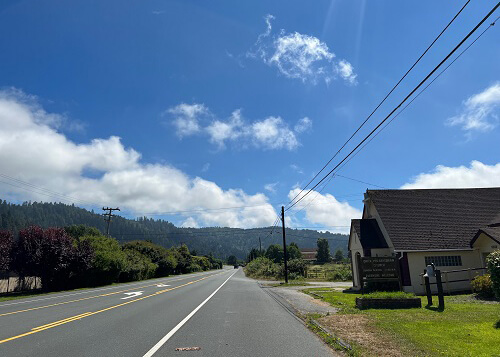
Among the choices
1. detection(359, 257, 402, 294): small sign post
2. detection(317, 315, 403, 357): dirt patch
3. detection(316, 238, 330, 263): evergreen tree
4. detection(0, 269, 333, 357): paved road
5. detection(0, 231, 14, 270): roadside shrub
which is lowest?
detection(0, 269, 333, 357): paved road

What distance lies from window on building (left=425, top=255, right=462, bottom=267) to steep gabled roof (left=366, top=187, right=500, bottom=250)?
66 cm

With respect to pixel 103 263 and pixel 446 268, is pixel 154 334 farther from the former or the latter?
pixel 103 263

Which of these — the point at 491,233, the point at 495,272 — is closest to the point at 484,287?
the point at 491,233

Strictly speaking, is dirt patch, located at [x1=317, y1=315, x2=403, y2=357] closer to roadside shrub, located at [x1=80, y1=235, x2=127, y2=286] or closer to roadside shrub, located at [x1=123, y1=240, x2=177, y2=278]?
roadside shrub, located at [x1=80, y1=235, x2=127, y2=286]

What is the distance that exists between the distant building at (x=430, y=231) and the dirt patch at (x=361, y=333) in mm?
11330

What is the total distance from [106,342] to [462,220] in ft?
82.6

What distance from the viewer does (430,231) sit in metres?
24.9

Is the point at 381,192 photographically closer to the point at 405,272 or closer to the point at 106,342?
the point at 405,272

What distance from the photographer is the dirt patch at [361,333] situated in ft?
24.2

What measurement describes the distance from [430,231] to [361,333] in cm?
1822

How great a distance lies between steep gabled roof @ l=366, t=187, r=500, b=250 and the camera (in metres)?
24.2

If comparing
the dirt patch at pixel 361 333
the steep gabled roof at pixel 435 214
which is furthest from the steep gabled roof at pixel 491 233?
the dirt patch at pixel 361 333

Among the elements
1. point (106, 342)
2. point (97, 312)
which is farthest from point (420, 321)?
point (97, 312)

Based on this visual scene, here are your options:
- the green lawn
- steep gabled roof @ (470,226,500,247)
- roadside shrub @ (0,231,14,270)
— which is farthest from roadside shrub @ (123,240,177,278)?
the green lawn
